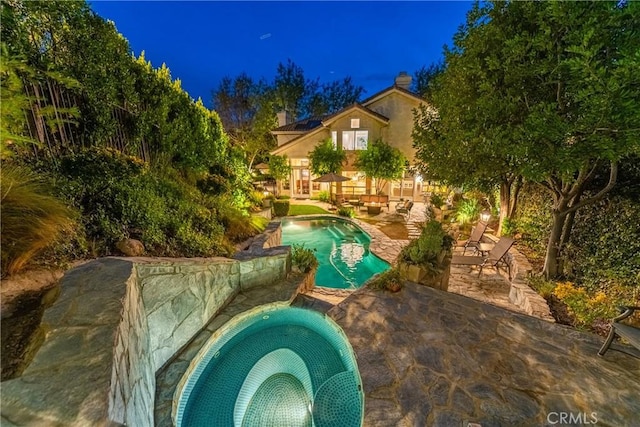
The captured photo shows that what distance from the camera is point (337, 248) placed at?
11898 mm

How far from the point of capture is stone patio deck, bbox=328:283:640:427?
304 centimetres

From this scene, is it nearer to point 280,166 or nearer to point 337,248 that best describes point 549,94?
point 337,248

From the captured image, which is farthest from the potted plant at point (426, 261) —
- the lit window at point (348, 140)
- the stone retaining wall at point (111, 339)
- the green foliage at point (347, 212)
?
the lit window at point (348, 140)

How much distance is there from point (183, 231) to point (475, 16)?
7775 millimetres

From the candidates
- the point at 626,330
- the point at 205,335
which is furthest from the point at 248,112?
the point at 626,330

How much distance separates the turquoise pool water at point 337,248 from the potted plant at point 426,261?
9.66 ft

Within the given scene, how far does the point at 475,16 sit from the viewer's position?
5.55 m

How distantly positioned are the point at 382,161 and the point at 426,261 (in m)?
12.9

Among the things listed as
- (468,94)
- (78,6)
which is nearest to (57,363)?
(78,6)

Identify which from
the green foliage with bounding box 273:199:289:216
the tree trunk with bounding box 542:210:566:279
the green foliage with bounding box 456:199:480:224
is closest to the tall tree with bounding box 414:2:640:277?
the tree trunk with bounding box 542:210:566:279

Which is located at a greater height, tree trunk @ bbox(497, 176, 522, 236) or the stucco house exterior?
the stucco house exterior

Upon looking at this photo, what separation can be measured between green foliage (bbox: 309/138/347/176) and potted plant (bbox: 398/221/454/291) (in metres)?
13.3

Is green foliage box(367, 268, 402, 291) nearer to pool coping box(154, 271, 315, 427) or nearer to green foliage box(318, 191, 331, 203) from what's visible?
pool coping box(154, 271, 315, 427)
